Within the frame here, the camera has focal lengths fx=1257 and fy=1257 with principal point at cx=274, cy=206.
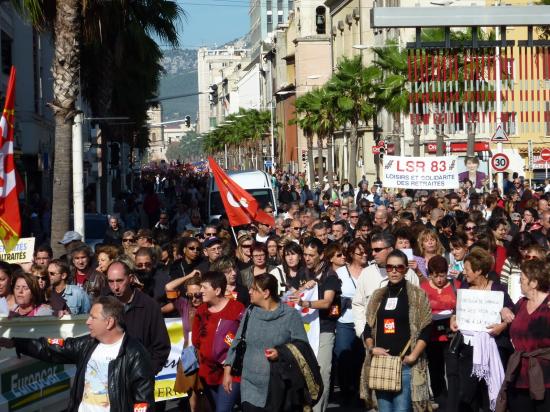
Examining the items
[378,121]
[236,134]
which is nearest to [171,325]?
[378,121]

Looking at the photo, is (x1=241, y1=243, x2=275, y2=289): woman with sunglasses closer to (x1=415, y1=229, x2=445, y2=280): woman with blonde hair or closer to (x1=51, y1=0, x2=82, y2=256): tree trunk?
(x1=415, y1=229, x2=445, y2=280): woman with blonde hair

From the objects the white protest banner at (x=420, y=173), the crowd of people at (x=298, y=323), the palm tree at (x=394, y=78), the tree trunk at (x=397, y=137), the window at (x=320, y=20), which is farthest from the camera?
the window at (x=320, y=20)

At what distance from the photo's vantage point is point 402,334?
9.85m

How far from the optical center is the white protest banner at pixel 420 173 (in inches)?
1134

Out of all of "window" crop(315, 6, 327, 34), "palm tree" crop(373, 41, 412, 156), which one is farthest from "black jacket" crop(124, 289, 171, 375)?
"window" crop(315, 6, 327, 34)

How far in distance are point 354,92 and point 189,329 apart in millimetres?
52594

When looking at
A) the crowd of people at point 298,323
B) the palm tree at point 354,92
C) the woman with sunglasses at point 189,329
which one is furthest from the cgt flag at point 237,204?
the palm tree at point 354,92

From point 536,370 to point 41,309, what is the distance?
12.7 feet

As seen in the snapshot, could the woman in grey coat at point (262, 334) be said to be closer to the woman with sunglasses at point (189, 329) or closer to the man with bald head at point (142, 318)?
the man with bald head at point (142, 318)

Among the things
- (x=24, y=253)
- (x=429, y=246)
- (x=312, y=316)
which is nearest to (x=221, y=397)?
(x=312, y=316)

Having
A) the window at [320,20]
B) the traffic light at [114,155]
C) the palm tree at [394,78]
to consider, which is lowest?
the traffic light at [114,155]

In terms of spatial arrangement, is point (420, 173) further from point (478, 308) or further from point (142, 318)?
point (142, 318)

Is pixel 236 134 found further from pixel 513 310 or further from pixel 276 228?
pixel 513 310

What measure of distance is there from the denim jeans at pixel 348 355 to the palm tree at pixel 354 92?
1877 inches
